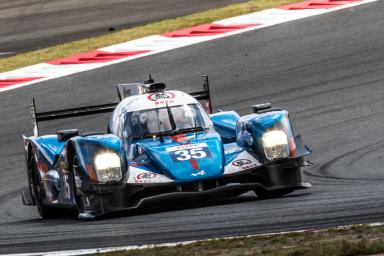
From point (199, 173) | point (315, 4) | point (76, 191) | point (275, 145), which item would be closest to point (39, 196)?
point (76, 191)

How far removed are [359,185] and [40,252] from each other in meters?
3.74

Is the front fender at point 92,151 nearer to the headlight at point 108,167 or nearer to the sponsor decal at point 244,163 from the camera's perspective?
the headlight at point 108,167

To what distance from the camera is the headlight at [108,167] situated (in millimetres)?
10781

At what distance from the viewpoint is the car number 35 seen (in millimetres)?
10953

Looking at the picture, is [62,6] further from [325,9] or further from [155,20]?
[325,9]

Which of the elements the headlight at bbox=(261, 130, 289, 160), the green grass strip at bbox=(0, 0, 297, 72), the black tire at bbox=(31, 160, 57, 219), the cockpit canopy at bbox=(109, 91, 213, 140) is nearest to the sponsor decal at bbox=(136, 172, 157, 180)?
the cockpit canopy at bbox=(109, 91, 213, 140)

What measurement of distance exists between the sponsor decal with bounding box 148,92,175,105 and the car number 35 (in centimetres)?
131

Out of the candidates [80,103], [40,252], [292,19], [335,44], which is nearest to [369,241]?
[40,252]

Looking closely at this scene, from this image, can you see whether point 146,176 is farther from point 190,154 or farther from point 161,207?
point 161,207

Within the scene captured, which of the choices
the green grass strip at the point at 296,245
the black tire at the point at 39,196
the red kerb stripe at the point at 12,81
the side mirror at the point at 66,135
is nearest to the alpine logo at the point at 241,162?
the side mirror at the point at 66,135

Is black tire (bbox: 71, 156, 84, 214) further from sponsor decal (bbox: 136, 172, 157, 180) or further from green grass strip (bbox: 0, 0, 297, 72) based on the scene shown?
green grass strip (bbox: 0, 0, 297, 72)

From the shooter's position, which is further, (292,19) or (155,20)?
(155,20)

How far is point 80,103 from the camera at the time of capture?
60.1 feet

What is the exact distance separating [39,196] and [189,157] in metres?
→ 2.41
